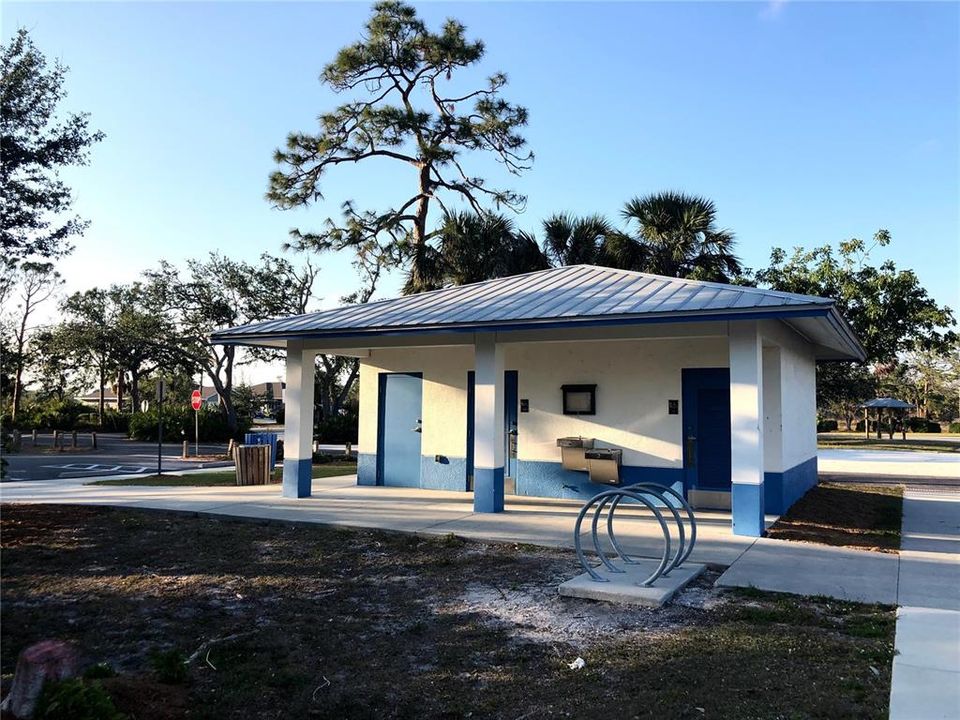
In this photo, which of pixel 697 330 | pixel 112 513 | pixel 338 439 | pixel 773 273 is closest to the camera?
pixel 697 330

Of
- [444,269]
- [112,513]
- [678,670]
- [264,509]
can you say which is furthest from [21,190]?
[678,670]

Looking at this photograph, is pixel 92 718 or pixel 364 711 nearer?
pixel 92 718

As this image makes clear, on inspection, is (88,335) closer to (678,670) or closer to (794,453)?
(794,453)

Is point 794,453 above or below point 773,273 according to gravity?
below

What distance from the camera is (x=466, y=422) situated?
1371cm

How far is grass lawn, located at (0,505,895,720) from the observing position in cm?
412

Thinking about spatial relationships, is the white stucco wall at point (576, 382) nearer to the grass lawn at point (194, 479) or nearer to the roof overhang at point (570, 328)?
the roof overhang at point (570, 328)

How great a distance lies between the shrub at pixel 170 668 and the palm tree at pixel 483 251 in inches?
635

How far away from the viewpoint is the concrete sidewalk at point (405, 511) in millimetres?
8875

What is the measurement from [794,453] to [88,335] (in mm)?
40384

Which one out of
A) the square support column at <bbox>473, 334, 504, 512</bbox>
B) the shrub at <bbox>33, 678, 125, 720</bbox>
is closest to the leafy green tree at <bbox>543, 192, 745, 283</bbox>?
the square support column at <bbox>473, 334, 504, 512</bbox>

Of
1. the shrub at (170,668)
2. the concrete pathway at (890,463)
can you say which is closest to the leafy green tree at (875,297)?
the concrete pathway at (890,463)

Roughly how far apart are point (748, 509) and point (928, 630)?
12.3 ft

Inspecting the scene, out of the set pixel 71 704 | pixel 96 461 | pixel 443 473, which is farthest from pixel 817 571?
pixel 96 461
